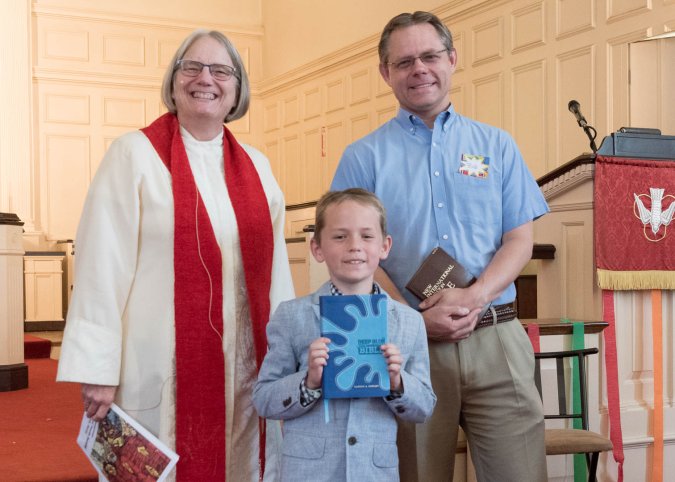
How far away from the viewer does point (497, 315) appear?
2309mm

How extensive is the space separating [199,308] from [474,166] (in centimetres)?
80

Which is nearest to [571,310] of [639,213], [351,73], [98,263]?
[639,213]

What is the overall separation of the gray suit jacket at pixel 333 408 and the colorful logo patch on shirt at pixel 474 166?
1.45ft

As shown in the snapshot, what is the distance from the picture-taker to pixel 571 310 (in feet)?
14.0

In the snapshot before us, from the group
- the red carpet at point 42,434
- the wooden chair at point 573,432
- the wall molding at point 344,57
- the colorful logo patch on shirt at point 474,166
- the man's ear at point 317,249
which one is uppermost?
the wall molding at point 344,57

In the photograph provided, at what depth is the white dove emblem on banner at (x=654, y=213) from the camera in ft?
13.1

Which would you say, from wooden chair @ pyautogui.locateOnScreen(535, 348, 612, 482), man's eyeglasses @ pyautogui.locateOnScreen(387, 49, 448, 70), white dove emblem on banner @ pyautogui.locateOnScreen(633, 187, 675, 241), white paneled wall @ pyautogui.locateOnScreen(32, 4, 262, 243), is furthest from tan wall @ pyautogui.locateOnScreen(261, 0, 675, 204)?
man's eyeglasses @ pyautogui.locateOnScreen(387, 49, 448, 70)

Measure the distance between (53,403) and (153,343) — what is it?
3.76m

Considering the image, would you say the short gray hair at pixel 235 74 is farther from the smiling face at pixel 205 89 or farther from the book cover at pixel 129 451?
the book cover at pixel 129 451

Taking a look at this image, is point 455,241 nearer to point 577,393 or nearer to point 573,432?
point 573,432

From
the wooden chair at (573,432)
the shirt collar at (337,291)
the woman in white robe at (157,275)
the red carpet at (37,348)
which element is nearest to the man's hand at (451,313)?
the shirt collar at (337,291)

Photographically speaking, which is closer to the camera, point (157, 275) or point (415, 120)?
point (157, 275)

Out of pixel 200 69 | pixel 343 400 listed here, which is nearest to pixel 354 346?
pixel 343 400

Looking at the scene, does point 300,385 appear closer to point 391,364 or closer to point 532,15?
point 391,364
